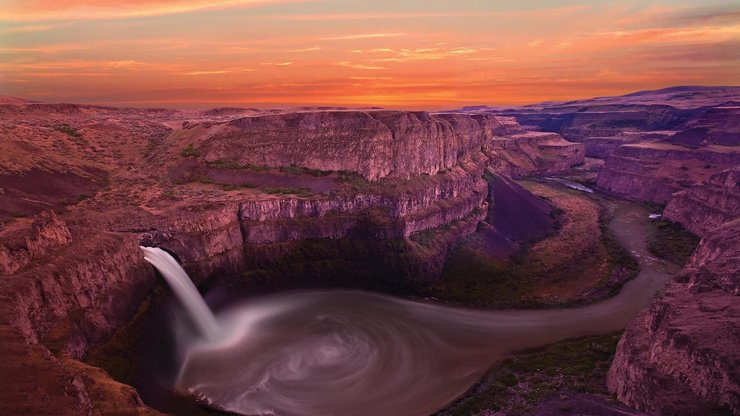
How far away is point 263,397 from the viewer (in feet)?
134

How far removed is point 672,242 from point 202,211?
89206 mm

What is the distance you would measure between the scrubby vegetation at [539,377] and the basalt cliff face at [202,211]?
22.3 metres

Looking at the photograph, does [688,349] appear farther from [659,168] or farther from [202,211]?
[659,168]

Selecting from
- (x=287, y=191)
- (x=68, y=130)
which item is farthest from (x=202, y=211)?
(x=68, y=130)

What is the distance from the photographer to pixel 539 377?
43000mm

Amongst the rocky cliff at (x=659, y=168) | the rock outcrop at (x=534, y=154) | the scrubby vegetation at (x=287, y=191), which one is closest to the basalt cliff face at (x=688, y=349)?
the scrubby vegetation at (x=287, y=191)

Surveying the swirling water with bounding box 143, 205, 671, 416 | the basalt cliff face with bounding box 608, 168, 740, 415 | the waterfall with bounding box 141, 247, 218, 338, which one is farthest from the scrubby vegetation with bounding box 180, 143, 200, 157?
the basalt cliff face with bounding box 608, 168, 740, 415

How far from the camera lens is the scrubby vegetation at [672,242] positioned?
79938 millimetres

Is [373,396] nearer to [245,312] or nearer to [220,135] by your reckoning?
[245,312]

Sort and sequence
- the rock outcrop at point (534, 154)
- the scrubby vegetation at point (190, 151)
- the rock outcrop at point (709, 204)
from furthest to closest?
the rock outcrop at point (534, 154) < the scrubby vegetation at point (190, 151) < the rock outcrop at point (709, 204)

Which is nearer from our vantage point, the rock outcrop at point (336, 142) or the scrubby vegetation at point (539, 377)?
the scrubby vegetation at point (539, 377)

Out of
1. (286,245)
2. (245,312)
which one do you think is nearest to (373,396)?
(245,312)

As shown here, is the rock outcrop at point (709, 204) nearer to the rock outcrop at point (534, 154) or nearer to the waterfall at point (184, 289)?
the rock outcrop at point (534, 154)

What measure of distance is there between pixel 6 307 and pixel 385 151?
57.4 meters
